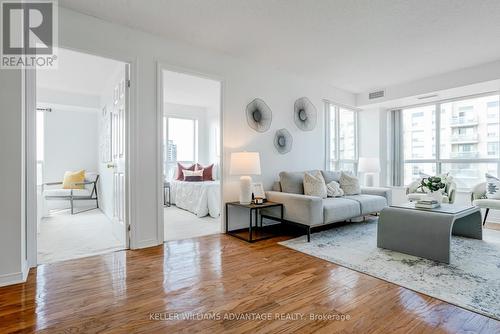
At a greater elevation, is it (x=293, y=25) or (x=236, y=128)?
(x=293, y=25)

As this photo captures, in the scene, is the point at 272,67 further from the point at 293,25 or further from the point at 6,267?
the point at 6,267

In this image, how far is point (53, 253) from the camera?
292 cm

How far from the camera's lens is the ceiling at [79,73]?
3823mm

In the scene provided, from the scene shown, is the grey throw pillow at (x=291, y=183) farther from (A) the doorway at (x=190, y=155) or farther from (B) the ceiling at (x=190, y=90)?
(B) the ceiling at (x=190, y=90)

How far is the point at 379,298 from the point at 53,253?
126 inches

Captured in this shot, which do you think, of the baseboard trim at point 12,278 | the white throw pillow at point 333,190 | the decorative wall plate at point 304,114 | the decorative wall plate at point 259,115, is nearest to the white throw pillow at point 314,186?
the white throw pillow at point 333,190

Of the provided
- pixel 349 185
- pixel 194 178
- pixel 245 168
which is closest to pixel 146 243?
pixel 245 168

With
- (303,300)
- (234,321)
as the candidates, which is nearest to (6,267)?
(234,321)

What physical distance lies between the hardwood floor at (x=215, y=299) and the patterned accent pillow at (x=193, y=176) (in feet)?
10.6

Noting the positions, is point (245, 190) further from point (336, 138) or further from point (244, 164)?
point (336, 138)

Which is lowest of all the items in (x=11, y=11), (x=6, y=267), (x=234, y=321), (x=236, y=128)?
(x=234, y=321)

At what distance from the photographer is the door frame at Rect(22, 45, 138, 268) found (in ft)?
8.04

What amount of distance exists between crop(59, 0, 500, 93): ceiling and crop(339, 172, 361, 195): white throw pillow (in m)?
1.79

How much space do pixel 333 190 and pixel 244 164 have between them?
5.38ft
